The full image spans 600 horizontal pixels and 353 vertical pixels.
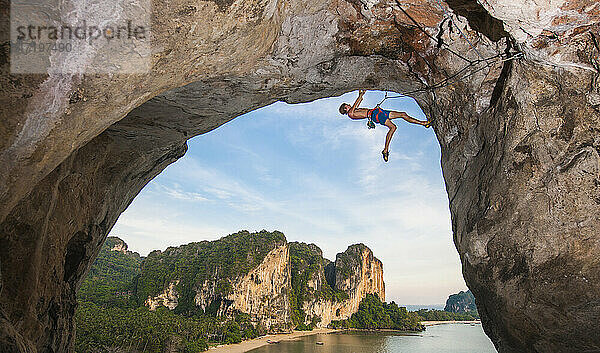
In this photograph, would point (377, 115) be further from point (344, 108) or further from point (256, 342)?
point (256, 342)

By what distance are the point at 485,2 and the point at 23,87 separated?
369cm

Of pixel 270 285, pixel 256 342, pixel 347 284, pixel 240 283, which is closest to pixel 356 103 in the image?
pixel 256 342

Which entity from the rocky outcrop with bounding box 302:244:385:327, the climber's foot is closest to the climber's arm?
the climber's foot

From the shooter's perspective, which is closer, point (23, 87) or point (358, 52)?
point (23, 87)

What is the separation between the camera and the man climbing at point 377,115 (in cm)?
684

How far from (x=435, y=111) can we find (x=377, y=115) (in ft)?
4.50

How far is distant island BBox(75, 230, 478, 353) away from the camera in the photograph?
3034cm

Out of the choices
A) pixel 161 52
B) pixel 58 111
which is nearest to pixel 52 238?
pixel 58 111

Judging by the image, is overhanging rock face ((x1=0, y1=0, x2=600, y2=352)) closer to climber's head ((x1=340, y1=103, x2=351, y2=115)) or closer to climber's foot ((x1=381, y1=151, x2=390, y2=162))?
climber's head ((x1=340, y1=103, x2=351, y2=115))

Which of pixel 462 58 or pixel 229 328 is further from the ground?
pixel 462 58

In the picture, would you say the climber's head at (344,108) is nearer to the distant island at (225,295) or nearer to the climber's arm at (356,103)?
the climber's arm at (356,103)

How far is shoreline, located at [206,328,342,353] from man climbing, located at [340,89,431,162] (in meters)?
34.2

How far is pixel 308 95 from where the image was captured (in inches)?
253

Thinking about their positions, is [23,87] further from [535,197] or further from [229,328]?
[229,328]
